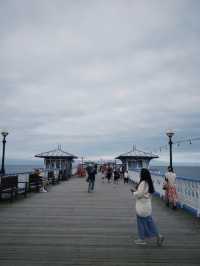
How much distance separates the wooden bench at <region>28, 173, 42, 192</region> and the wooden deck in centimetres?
598

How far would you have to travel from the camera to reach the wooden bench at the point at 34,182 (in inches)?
624

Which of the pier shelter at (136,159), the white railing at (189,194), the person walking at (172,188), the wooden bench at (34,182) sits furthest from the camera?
the pier shelter at (136,159)

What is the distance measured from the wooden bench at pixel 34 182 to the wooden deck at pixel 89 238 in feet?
19.6

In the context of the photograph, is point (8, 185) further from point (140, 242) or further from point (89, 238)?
point (140, 242)

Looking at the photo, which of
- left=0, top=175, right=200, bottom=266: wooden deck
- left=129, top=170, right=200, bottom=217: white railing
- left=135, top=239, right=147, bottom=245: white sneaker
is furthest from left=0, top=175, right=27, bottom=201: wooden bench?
left=135, top=239, right=147, bottom=245: white sneaker

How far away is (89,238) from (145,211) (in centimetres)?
133

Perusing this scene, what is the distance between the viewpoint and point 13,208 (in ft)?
33.2

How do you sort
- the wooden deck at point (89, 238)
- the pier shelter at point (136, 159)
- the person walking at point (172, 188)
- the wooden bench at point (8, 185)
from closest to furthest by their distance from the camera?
the wooden deck at point (89, 238) → the person walking at point (172, 188) → the wooden bench at point (8, 185) → the pier shelter at point (136, 159)

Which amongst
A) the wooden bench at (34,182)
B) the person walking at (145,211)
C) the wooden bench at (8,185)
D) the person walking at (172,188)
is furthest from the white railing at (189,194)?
the wooden bench at (34,182)

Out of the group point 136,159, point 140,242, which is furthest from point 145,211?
point 136,159

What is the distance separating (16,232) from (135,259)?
2.97 m

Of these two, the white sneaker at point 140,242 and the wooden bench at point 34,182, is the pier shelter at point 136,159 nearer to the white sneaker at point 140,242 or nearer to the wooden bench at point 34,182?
the wooden bench at point 34,182

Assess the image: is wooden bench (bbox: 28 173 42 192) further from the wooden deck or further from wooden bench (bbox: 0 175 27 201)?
the wooden deck

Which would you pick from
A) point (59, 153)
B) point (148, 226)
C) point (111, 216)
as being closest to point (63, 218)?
point (111, 216)
